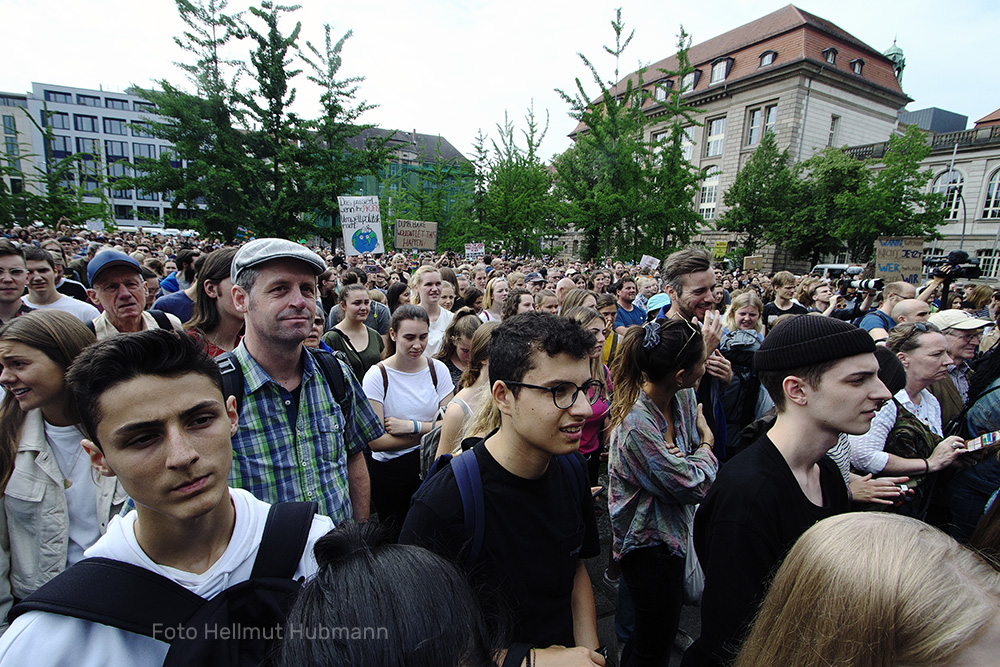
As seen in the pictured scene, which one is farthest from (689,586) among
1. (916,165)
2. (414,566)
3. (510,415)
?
(916,165)

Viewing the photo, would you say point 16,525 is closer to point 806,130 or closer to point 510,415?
point 510,415

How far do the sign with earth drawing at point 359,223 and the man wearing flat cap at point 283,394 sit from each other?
876cm

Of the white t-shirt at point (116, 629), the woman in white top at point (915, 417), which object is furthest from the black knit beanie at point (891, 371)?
the white t-shirt at point (116, 629)

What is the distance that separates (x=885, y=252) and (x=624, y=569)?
9.86 metres

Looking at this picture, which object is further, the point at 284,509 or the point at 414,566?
the point at 284,509

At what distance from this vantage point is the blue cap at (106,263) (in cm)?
342

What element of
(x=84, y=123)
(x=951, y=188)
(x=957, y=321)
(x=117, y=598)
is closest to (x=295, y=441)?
(x=117, y=598)

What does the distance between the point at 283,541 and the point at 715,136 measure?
169 ft

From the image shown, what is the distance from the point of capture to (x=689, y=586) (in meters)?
2.54

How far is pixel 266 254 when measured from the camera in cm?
207

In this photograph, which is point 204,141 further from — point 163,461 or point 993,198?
point 993,198

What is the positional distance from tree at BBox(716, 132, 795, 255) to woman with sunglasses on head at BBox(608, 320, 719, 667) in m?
34.2

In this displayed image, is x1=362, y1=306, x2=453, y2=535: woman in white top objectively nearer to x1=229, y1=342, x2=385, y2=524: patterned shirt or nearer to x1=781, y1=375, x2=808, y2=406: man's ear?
x1=229, y1=342, x2=385, y2=524: patterned shirt

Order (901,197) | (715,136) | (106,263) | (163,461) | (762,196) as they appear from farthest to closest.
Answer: (715,136) < (762,196) < (901,197) < (106,263) < (163,461)
